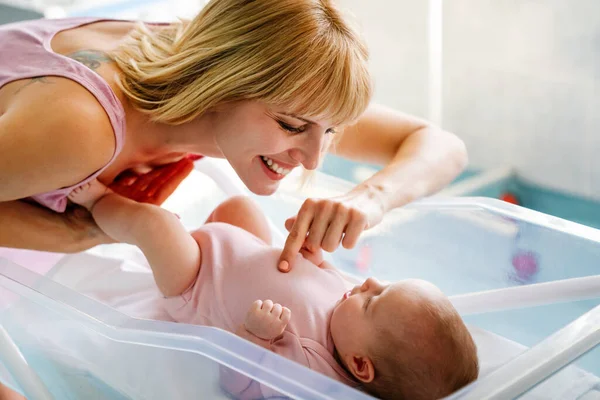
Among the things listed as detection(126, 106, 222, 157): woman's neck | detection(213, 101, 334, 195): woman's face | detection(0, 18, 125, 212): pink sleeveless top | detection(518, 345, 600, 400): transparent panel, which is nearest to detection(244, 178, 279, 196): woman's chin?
detection(213, 101, 334, 195): woman's face

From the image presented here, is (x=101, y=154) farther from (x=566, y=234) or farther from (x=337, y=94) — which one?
(x=566, y=234)

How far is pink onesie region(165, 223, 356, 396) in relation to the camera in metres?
1.21

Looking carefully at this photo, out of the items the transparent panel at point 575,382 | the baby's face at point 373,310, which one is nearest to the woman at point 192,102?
the baby's face at point 373,310

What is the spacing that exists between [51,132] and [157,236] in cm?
24

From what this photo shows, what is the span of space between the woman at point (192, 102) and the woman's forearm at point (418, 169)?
0.03 metres

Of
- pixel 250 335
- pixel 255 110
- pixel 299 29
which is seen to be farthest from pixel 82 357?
pixel 299 29

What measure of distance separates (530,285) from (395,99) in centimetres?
166

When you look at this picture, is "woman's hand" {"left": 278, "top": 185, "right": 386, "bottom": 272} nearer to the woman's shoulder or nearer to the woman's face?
the woman's face

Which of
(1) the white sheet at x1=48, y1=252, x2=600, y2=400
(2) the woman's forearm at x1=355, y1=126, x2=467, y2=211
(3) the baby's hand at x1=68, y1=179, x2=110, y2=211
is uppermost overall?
(2) the woman's forearm at x1=355, y1=126, x2=467, y2=211

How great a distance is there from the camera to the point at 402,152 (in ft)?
5.34

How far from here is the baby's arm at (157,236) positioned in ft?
4.42

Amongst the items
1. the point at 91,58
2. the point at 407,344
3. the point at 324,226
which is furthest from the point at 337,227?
the point at 91,58

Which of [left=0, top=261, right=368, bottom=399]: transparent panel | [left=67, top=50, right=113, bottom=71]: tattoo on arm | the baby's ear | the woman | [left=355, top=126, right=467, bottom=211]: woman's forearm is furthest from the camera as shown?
[left=355, top=126, right=467, bottom=211]: woman's forearm

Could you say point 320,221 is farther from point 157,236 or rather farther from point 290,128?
point 157,236
